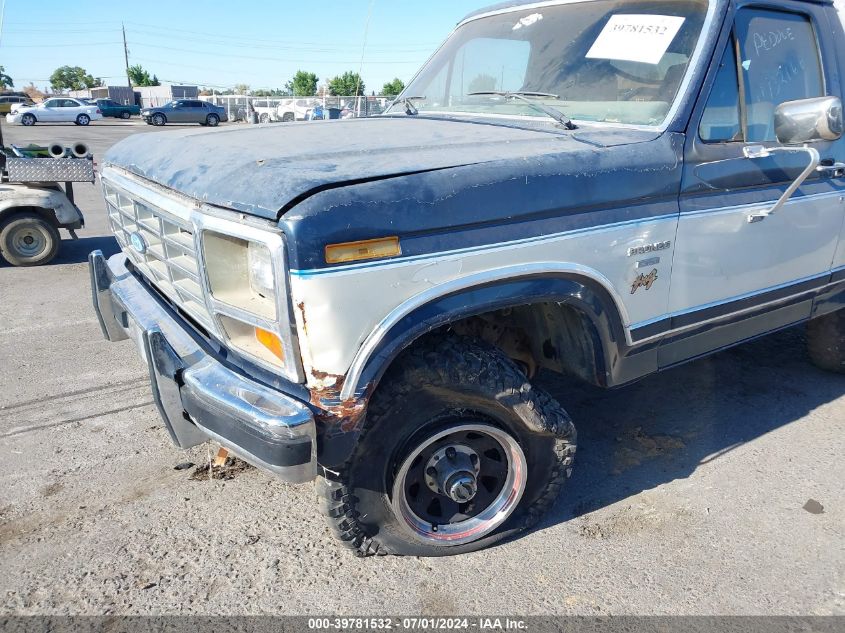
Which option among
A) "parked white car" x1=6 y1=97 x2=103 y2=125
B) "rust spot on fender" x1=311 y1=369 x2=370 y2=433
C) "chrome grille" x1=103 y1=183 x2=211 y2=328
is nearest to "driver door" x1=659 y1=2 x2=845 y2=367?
"rust spot on fender" x1=311 y1=369 x2=370 y2=433

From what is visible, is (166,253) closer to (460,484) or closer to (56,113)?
(460,484)

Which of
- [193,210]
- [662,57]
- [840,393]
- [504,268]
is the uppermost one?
[662,57]

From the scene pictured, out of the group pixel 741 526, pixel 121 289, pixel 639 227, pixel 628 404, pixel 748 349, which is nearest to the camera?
pixel 639 227

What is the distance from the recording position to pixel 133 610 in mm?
2479

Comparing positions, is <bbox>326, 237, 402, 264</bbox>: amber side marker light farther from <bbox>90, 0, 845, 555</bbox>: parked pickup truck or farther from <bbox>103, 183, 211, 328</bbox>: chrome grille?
<bbox>103, 183, 211, 328</bbox>: chrome grille

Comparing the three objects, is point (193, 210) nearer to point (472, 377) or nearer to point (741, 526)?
point (472, 377)

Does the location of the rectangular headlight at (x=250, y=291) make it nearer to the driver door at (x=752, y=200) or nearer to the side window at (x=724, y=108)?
the driver door at (x=752, y=200)

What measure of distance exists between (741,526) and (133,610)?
254 cm

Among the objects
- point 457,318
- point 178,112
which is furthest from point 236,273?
point 178,112

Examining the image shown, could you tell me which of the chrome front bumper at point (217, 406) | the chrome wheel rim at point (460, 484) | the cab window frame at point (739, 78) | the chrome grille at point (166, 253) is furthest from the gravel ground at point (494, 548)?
the cab window frame at point (739, 78)

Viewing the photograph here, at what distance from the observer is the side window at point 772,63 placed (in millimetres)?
3219

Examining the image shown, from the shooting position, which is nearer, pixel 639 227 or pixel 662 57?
pixel 639 227

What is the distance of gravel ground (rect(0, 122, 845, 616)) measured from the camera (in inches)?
102

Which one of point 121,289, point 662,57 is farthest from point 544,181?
point 121,289
